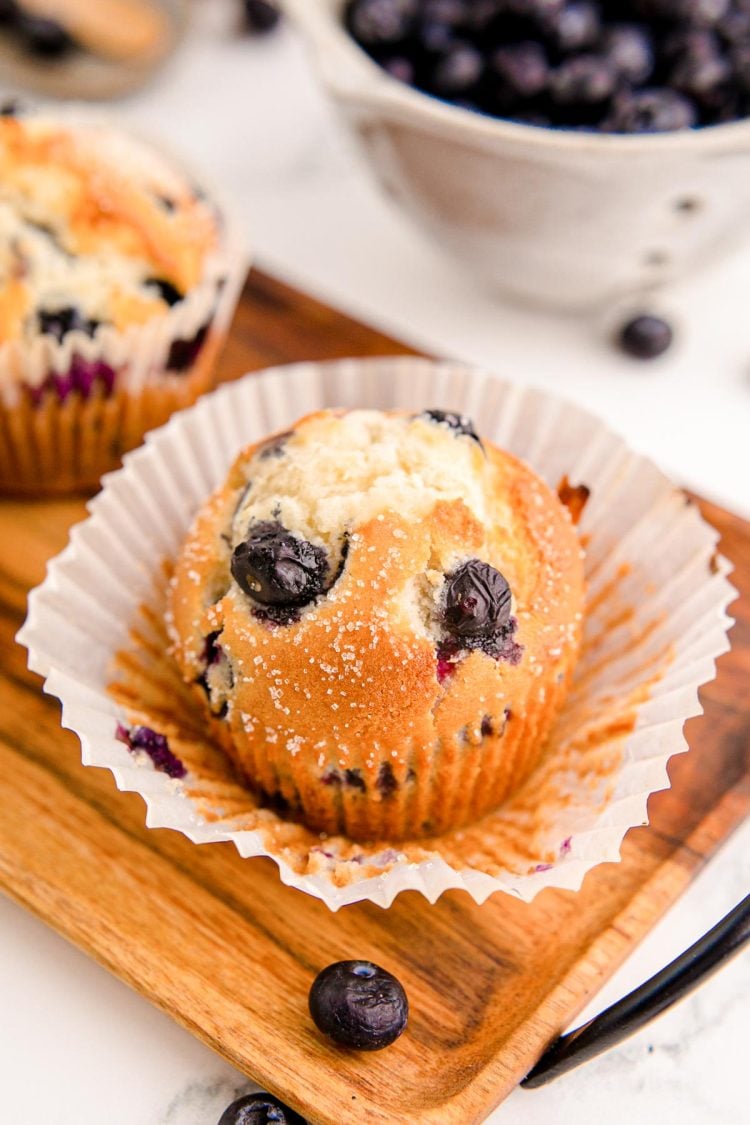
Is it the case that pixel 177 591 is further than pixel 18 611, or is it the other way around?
pixel 18 611

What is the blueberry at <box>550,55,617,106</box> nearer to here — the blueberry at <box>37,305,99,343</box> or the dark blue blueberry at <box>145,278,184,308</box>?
the dark blue blueberry at <box>145,278,184,308</box>

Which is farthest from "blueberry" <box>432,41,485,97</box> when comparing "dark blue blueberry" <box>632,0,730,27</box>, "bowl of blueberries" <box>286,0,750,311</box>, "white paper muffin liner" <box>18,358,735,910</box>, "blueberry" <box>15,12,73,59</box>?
"blueberry" <box>15,12,73,59</box>

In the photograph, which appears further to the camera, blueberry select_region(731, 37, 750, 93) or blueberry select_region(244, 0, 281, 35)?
blueberry select_region(244, 0, 281, 35)

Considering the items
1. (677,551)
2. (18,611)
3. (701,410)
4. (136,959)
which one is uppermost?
(677,551)

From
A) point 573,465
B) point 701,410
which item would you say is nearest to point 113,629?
point 573,465

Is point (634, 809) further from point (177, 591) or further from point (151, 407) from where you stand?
point (151, 407)

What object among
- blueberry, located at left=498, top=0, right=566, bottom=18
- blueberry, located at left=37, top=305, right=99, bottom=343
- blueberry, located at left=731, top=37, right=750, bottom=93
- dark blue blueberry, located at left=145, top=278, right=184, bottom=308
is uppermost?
blueberry, located at left=731, top=37, right=750, bottom=93
